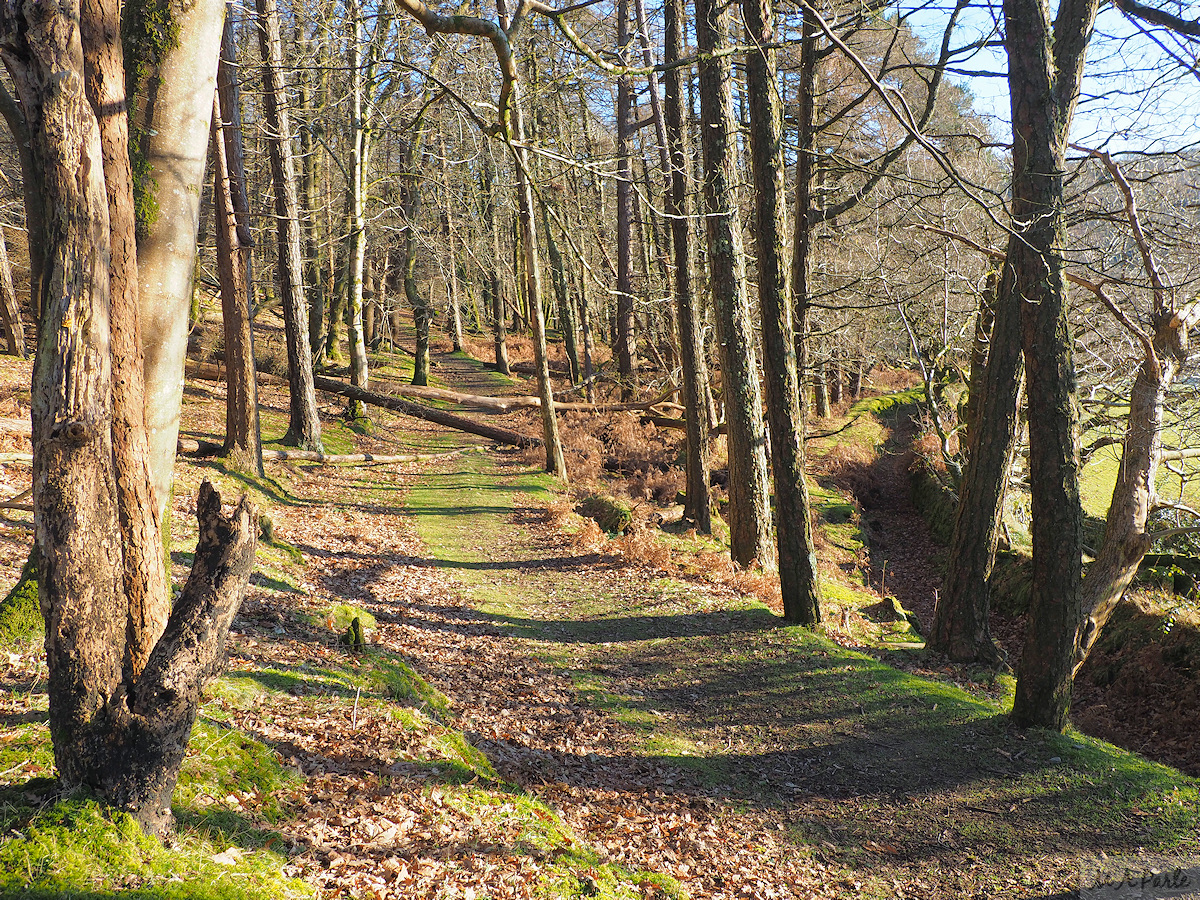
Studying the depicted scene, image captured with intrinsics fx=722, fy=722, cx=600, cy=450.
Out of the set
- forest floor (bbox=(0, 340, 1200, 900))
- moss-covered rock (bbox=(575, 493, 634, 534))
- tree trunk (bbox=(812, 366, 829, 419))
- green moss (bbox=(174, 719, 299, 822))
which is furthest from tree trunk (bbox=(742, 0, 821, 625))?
tree trunk (bbox=(812, 366, 829, 419))

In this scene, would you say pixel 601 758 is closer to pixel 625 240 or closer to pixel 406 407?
pixel 406 407

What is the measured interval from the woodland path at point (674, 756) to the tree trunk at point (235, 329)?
2674 millimetres

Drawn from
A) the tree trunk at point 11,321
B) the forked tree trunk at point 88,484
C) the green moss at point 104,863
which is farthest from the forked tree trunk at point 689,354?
the tree trunk at point 11,321

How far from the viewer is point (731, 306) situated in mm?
10102

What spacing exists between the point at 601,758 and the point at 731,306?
654 cm

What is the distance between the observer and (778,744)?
619 cm

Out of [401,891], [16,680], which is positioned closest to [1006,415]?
[401,891]

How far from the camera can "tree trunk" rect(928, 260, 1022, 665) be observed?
802 cm

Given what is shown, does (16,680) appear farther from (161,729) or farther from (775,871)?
(775,871)

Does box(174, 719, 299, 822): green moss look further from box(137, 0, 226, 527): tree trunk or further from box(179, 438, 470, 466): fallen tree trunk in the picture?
box(179, 438, 470, 466): fallen tree trunk

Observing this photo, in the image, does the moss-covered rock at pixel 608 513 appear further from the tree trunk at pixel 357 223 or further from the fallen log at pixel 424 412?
the tree trunk at pixel 357 223

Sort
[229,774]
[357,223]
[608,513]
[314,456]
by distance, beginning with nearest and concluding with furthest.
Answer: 1. [229,774]
2. [608,513]
3. [314,456]
4. [357,223]

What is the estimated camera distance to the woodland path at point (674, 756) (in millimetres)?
4176

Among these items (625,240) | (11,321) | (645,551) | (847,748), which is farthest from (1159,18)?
→ (11,321)
